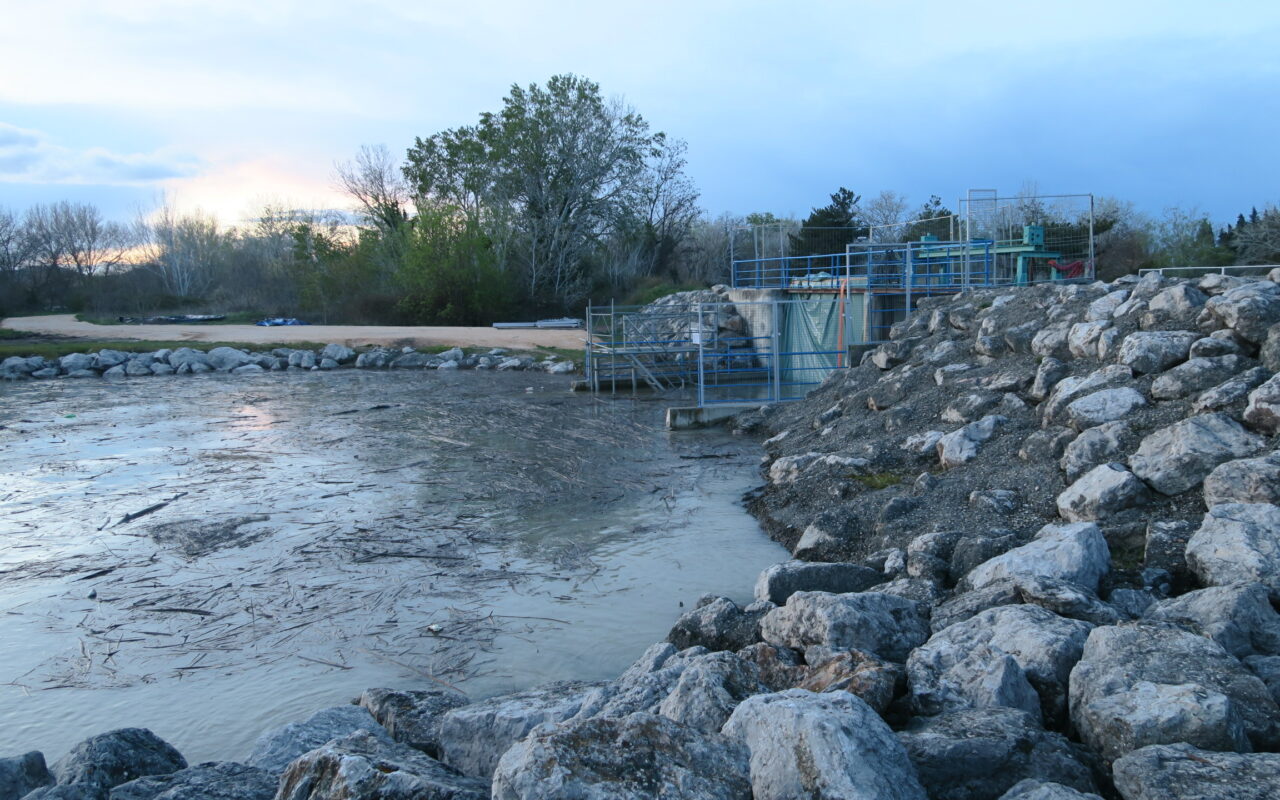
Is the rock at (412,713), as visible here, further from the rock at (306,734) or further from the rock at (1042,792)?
the rock at (1042,792)

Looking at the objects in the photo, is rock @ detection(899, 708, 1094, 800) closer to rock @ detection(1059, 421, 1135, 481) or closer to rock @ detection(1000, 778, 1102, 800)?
rock @ detection(1000, 778, 1102, 800)

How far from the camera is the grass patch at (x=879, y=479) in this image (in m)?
10.5

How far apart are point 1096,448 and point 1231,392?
48.7 inches

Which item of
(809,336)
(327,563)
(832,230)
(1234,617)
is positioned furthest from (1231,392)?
(832,230)

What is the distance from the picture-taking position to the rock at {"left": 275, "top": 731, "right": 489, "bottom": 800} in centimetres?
373

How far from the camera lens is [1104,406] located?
364 inches

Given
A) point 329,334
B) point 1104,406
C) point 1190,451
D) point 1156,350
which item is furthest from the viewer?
point 329,334

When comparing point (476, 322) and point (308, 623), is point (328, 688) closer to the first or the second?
point (308, 623)

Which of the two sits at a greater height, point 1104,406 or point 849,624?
point 1104,406

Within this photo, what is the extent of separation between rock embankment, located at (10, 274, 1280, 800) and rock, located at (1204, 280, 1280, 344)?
0.10ft

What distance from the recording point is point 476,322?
141 ft

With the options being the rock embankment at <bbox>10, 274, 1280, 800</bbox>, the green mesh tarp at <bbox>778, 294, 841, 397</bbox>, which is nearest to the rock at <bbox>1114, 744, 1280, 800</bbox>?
the rock embankment at <bbox>10, 274, 1280, 800</bbox>

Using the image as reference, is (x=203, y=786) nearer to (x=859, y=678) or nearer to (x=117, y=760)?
(x=117, y=760)

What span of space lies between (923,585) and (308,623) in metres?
5.08
